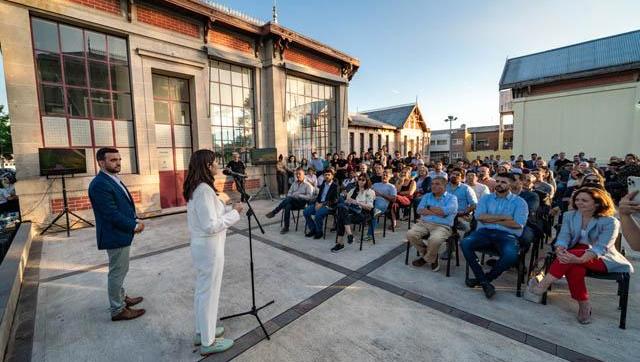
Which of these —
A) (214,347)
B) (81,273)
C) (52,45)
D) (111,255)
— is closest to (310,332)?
(214,347)

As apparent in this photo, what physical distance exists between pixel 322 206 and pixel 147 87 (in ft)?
19.0

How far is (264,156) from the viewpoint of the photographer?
9.48 m

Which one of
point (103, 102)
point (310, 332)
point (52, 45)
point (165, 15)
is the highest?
point (165, 15)

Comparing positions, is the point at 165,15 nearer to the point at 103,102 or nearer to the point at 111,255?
the point at 103,102

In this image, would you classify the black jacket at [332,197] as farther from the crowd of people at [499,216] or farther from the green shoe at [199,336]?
the green shoe at [199,336]

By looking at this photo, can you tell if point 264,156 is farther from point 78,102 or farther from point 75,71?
point 75,71

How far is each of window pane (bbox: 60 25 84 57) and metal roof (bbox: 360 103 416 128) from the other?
24.3 meters

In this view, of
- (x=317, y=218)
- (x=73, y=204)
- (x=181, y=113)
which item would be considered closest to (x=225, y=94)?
(x=181, y=113)

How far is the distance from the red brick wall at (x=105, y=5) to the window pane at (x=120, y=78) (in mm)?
1241

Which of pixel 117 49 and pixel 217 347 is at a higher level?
pixel 117 49

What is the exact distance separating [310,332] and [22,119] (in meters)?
7.29

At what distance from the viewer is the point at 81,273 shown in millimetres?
3918

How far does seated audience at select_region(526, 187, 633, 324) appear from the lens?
2.66 meters

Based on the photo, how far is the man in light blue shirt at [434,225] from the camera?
384 centimetres
